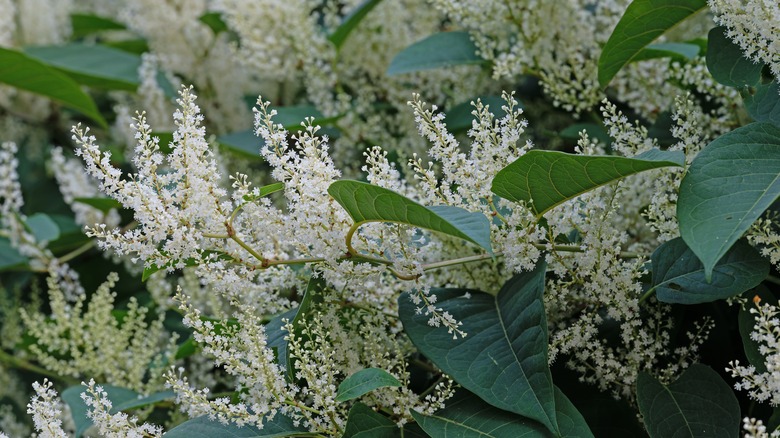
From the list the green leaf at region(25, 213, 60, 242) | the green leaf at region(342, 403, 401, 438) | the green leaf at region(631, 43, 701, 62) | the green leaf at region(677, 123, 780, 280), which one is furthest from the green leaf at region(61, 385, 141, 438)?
the green leaf at region(631, 43, 701, 62)

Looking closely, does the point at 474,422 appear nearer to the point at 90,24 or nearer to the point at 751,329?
the point at 751,329

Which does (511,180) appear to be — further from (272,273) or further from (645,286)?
(272,273)

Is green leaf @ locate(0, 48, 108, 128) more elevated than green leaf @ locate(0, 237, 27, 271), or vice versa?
green leaf @ locate(0, 48, 108, 128)

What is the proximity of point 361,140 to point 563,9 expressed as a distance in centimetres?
46

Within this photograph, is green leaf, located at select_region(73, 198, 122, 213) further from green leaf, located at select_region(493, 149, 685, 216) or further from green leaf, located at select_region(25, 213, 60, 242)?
green leaf, located at select_region(493, 149, 685, 216)

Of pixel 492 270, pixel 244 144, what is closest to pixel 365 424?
pixel 492 270

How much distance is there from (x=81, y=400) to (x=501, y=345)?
2.07 ft

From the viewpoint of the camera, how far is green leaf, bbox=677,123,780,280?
747mm

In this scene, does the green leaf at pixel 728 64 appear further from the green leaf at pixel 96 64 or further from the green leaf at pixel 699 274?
the green leaf at pixel 96 64

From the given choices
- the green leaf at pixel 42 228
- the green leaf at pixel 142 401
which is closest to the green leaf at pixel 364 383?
the green leaf at pixel 142 401

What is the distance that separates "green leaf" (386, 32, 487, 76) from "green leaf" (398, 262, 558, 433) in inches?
23.7

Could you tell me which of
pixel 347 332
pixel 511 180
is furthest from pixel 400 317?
pixel 511 180

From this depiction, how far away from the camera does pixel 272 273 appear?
1.00 m

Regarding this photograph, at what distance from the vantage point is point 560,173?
0.83m
